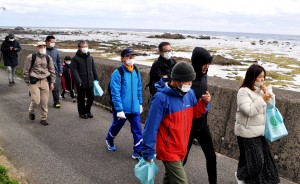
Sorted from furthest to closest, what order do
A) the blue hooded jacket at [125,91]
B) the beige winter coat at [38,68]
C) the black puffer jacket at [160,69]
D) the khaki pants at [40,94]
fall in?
the khaki pants at [40,94], the beige winter coat at [38,68], the black puffer jacket at [160,69], the blue hooded jacket at [125,91]

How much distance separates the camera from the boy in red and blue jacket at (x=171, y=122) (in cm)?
340

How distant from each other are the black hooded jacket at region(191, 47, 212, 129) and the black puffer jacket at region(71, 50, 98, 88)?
4168 mm

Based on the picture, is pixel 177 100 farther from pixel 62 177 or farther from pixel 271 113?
pixel 62 177

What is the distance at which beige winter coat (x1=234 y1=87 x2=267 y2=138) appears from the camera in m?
3.89

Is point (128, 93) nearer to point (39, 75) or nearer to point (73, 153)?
point (73, 153)

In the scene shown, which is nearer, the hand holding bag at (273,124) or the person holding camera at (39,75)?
the hand holding bag at (273,124)

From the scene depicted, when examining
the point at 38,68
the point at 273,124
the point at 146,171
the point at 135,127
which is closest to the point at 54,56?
the point at 38,68

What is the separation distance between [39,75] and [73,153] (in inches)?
103

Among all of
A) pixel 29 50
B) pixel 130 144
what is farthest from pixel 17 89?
pixel 130 144

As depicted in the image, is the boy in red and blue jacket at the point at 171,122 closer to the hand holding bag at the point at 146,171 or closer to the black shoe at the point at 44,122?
the hand holding bag at the point at 146,171

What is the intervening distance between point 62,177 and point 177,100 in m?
2.33

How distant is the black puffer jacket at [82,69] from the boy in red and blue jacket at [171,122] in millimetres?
4591

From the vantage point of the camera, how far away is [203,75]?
4.27 metres

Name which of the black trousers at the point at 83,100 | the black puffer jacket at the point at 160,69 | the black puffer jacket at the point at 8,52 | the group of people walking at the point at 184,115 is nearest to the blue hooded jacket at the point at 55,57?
the black trousers at the point at 83,100
